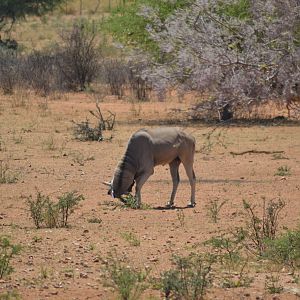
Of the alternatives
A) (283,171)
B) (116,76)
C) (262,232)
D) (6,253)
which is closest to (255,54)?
(262,232)

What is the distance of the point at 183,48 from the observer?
1334cm

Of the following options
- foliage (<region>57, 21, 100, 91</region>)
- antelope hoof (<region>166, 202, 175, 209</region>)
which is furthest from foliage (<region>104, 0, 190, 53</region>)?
antelope hoof (<region>166, 202, 175, 209</region>)

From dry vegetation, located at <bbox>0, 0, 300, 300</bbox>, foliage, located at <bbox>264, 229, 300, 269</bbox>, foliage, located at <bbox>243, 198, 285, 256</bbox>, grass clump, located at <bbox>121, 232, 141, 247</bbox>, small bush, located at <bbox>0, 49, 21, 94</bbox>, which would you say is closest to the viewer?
dry vegetation, located at <bbox>0, 0, 300, 300</bbox>

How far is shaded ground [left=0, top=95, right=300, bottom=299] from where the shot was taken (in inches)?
360

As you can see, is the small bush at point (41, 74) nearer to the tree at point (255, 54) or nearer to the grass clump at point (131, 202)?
the grass clump at point (131, 202)

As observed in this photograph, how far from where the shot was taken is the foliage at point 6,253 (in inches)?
352

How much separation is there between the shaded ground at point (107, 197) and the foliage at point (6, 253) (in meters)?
0.09

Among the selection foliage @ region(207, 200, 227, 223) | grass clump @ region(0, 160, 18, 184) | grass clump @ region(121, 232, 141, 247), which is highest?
grass clump @ region(0, 160, 18, 184)

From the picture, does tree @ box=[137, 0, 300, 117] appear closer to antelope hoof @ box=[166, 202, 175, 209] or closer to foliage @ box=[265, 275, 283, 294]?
antelope hoof @ box=[166, 202, 175, 209]

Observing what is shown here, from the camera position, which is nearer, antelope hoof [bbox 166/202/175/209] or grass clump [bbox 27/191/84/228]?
grass clump [bbox 27/191/84/228]

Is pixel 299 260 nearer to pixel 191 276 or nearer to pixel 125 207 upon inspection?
pixel 191 276

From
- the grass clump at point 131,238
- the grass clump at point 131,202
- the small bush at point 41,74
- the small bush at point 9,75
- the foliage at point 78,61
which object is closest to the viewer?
A: the grass clump at point 131,238

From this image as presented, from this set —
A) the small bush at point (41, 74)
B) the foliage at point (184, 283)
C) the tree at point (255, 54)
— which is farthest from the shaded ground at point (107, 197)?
the small bush at point (41, 74)

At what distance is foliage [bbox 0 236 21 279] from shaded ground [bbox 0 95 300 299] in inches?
3.5
